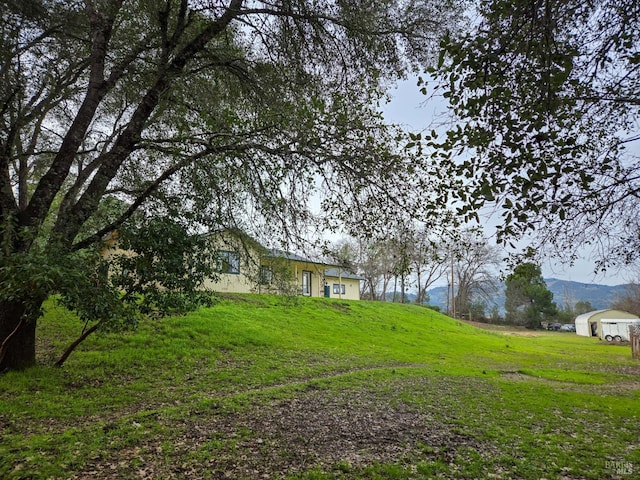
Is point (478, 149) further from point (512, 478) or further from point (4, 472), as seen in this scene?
Result: point (4, 472)

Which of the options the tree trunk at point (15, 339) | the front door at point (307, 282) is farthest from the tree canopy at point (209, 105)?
the front door at point (307, 282)

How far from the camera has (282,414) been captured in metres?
6.66

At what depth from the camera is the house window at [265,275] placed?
27.3 feet

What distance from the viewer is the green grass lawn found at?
4547 millimetres

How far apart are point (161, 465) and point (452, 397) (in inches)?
275

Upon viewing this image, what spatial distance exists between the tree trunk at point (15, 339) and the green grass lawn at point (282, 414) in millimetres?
338

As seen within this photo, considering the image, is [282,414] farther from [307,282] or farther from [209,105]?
[307,282]

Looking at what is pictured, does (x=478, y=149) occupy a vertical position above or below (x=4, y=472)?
above

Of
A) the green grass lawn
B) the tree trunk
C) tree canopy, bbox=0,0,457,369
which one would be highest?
tree canopy, bbox=0,0,457,369

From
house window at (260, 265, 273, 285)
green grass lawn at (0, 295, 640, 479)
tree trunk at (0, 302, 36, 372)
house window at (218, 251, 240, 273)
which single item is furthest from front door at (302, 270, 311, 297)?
tree trunk at (0, 302, 36, 372)

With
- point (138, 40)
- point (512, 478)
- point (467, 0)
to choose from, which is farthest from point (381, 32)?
point (512, 478)

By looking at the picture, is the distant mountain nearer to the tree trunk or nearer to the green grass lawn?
the green grass lawn

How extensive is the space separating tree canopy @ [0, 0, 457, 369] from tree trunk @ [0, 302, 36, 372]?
0.03 metres

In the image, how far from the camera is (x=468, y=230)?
5.03 m
